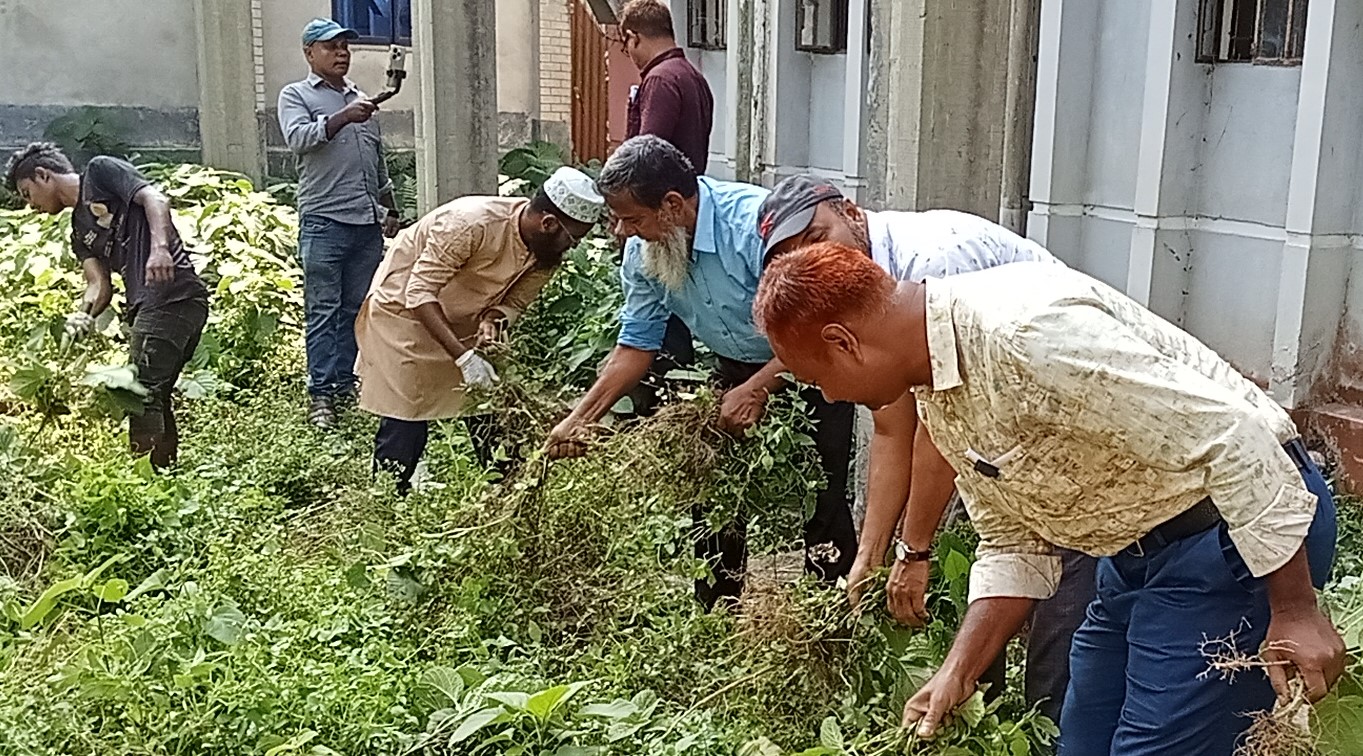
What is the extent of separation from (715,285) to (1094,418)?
6.51 ft

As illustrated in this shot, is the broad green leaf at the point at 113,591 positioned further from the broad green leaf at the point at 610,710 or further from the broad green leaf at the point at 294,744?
the broad green leaf at the point at 610,710

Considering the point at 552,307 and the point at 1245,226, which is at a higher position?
the point at 1245,226

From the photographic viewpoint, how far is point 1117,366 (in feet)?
7.05

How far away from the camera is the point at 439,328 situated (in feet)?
17.3

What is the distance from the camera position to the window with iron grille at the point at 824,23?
8.60 meters

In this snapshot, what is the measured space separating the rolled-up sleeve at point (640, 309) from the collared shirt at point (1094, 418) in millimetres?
1912

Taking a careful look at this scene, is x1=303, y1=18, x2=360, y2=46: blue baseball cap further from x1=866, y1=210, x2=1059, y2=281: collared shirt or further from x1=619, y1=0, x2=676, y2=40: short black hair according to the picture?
x1=866, y1=210, x2=1059, y2=281: collared shirt

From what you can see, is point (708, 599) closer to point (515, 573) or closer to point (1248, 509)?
point (515, 573)

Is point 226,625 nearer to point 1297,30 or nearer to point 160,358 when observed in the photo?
point 160,358

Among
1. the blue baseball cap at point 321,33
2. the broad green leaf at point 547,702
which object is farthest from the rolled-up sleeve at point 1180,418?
the blue baseball cap at point 321,33

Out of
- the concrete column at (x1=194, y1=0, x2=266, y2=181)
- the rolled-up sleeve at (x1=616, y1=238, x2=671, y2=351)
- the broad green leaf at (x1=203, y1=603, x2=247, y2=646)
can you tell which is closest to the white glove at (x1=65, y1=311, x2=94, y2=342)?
the broad green leaf at (x1=203, y1=603, x2=247, y2=646)

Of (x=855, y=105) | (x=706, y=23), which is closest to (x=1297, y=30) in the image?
(x=855, y=105)

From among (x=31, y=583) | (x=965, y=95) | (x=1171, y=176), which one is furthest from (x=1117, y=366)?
(x=1171, y=176)

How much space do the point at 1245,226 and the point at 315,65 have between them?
4.92 metres
